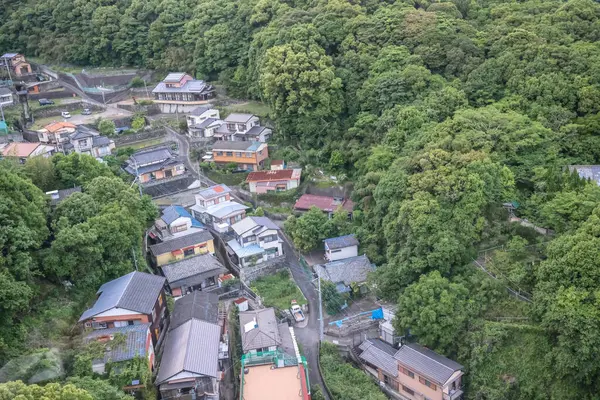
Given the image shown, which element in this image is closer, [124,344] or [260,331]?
[124,344]

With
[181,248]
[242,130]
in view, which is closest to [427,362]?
[181,248]

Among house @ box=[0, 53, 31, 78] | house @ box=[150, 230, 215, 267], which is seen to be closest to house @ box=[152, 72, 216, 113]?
house @ box=[0, 53, 31, 78]

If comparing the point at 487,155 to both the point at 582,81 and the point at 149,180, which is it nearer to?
the point at 582,81

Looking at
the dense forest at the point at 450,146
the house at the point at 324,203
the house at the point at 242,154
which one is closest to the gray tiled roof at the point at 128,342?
the dense forest at the point at 450,146

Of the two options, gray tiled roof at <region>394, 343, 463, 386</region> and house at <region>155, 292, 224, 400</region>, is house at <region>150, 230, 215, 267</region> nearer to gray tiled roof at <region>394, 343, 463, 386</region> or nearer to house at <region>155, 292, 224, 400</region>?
house at <region>155, 292, 224, 400</region>

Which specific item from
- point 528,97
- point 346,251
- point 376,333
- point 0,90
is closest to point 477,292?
point 376,333

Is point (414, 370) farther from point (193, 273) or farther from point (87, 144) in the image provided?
point (87, 144)
